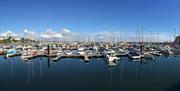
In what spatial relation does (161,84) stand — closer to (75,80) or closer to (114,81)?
(114,81)

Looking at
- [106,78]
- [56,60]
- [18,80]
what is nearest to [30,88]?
[18,80]

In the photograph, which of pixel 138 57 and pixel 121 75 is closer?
pixel 121 75

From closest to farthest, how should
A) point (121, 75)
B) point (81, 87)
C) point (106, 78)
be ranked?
1. point (81, 87)
2. point (106, 78)
3. point (121, 75)

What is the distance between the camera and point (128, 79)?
28.2 metres

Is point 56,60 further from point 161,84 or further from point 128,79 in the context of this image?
point 161,84

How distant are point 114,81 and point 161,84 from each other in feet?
18.1

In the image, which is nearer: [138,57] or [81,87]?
[81,87]

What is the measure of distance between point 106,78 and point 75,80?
421cm

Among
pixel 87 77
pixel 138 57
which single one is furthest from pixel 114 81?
pixel 138 57

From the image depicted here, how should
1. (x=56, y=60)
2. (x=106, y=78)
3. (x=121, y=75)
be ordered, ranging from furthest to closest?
(x=56, y=60) < (x=121, y=75) < (x=106, y=78)

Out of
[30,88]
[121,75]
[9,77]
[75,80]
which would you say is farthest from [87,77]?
[9,77]

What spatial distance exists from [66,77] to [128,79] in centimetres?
817

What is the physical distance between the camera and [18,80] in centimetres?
2797

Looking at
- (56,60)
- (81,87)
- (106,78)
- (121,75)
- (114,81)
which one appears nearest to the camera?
(81,87)
